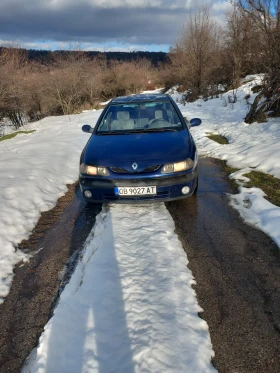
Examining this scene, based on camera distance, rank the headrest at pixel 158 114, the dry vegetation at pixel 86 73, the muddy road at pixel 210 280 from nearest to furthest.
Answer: the muddy road at pixel 210 280
the headrest at pixel 158 114
the dry vegetation at pixel 86 73

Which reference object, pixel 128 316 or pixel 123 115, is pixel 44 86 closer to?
pixel 123 115

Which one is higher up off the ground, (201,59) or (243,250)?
(201,59)

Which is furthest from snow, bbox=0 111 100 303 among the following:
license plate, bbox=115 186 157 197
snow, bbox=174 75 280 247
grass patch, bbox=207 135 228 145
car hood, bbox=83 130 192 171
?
grass patch, bbox=207 135 228 145

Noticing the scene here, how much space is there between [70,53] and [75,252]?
30399 mm

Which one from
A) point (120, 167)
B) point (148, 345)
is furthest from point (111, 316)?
point (120, 167)

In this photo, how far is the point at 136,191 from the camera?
3678 mm

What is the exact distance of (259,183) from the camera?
4918mm

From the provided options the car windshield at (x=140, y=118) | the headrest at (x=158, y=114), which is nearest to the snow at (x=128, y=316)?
the car windshield at (x=140, y=118)

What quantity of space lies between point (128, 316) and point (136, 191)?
1.75 meters

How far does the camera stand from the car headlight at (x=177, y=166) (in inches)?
145

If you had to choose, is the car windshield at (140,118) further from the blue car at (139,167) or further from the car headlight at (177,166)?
the car headlight at (177,166)

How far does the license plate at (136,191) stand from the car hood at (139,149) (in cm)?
32

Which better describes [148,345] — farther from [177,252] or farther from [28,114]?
[28,114]

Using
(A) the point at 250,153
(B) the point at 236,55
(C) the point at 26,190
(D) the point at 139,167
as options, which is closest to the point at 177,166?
(D) the point at 139,167
